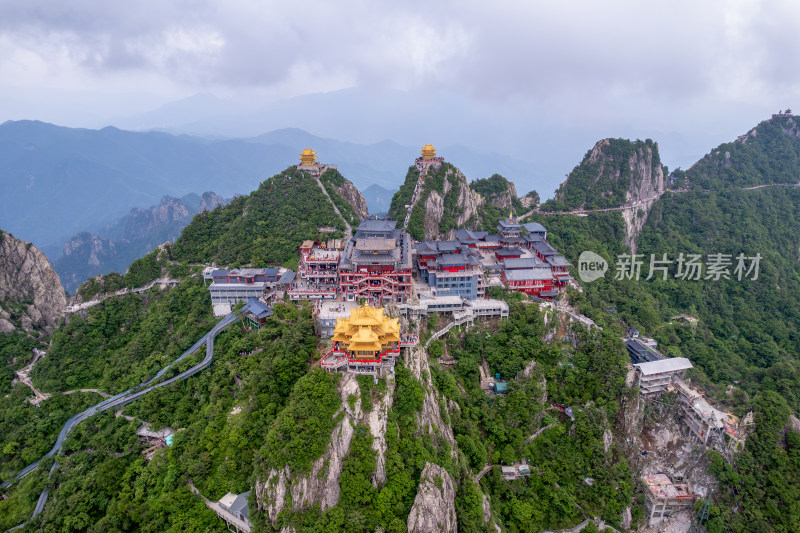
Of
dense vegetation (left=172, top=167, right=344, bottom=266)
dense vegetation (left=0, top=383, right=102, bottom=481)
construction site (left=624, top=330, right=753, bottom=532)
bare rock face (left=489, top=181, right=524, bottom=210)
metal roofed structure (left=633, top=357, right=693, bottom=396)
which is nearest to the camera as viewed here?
construction site (left=624, top=330, right=753, bottom=532)

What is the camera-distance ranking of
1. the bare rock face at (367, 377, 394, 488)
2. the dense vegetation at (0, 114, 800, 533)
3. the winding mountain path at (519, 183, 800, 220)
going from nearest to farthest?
the bare rock face at (367, 377, 394, 488), the dense vegetation at (0, 114, 800, 533), the winding mountain path at (519, 183, 800, 220)

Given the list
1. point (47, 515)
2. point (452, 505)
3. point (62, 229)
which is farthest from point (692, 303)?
point (62, 229)

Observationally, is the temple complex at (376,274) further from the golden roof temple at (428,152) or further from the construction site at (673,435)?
the golden roof temple at (428,152)

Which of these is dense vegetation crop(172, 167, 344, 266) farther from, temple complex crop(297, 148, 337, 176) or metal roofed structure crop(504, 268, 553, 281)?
metal roofed structure crop(504, 268, 553, 281)

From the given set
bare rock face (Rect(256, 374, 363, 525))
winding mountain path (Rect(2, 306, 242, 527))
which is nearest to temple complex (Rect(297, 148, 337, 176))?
winding mountain path (Rect(2, 306, 242, 527))

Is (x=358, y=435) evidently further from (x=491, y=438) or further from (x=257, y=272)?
(x=257, y=272)

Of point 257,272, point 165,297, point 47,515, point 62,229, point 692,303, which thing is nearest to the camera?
point 47,515

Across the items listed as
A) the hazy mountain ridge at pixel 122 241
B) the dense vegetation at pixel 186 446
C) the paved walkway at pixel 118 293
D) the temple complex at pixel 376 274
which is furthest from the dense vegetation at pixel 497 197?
the hazy mountain ridge at pixel 122 241
